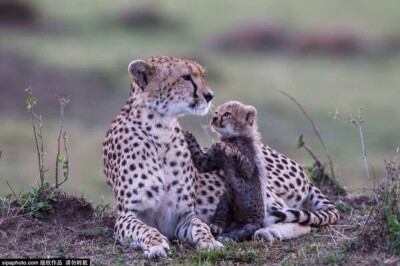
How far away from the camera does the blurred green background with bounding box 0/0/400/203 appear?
13.0 metres

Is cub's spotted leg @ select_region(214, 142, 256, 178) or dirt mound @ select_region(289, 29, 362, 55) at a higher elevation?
dirt mound @ select_region(289, 29, 362, 55)

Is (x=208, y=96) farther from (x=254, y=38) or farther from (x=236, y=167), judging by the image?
(x=254, y=38)

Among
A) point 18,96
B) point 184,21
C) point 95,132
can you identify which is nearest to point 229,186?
point 95,132

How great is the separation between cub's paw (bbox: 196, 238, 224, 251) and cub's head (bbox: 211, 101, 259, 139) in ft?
2.77

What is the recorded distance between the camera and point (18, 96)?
14.3 metres

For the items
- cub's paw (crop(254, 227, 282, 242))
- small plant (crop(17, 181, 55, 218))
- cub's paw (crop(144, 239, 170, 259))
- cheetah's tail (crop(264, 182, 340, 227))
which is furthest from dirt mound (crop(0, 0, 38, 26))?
cub's paw (crop(144, 239, 170, 259))

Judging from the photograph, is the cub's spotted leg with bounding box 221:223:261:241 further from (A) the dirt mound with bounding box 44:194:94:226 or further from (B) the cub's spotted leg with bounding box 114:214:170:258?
(A) the dirt mound with bounding box 44:194:94:226

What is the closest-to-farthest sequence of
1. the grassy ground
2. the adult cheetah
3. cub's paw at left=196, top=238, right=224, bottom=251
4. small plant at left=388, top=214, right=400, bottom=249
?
small plant at left=388, top=214, right=400, bottom=249 < the grassy ground < cub's paw at left=196, top=238, right=224, bottom=251 < the adult cheetah

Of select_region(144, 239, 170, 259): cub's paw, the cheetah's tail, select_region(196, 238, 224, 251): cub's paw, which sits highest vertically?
the cheetah's tail

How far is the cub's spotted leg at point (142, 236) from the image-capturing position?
214 inches

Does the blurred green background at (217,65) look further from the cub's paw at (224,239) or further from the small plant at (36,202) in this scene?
the cub's paw at (224,239)

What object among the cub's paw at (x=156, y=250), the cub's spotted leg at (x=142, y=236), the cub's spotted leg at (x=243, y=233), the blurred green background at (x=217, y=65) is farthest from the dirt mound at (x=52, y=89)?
the cub's paw at (x=156, y=250)

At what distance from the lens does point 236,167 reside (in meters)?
6.18

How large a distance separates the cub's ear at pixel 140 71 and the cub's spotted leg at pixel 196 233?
83 centimetres
